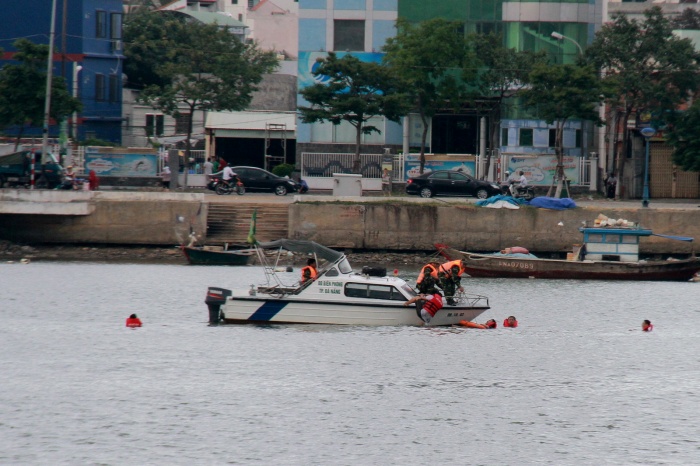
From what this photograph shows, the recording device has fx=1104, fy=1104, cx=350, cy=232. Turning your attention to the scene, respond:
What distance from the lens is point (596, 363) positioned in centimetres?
2777

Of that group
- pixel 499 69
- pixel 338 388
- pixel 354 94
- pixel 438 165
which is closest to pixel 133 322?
pixel 338 388

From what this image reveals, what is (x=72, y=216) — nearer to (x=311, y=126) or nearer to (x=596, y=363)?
(x=311, y=126)

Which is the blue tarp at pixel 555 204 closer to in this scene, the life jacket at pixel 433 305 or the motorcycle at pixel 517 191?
the motorcycle at pixel 517 191

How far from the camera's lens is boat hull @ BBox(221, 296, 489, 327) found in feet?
88.2

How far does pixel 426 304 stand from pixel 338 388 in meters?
4.03

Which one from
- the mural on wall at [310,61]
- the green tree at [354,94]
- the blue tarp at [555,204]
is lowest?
the blue tarp at [555,204]

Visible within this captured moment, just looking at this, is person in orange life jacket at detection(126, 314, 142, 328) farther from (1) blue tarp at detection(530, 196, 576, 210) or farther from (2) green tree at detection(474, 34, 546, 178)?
(2) green tree at detection(474, 34, 546, 178)

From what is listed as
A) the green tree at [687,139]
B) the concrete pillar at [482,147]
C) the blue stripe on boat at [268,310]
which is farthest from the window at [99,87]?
the blue stripe on boat at [268,310]

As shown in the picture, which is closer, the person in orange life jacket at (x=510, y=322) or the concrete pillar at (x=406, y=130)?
the person in orange life jacket at (x=510, y=322)

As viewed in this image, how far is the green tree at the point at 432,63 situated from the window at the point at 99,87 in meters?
17.4

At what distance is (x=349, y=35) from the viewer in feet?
193

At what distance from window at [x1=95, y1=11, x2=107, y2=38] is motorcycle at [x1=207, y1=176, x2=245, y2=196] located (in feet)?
58.7

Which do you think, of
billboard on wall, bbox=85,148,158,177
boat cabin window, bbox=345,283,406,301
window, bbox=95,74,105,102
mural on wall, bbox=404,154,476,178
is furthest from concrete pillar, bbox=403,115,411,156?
boat cabin window, bbox=345,283,406,301

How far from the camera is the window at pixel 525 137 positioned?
57.3 m
